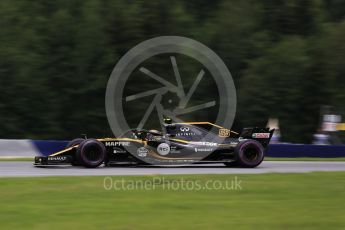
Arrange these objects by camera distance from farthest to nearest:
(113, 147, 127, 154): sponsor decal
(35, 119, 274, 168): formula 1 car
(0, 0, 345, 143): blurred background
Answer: (0, 0, 345, 143): blurred background
(113, 147, 127, 154): sponsor decal
(35, 119, 274, 168): formula 1 car

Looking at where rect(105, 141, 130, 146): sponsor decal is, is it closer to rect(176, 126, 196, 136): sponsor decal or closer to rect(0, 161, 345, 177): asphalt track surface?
rect(0, 161, 345, 177): asphalt track surface

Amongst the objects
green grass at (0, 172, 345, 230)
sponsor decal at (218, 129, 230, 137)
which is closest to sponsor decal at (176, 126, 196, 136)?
sponsor decal at (218, 129, 230, 137)

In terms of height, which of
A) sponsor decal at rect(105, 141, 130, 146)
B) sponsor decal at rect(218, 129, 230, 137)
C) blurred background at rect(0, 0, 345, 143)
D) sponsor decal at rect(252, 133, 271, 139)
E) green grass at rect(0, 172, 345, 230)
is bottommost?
green grass at rect(0, 172, 345, 230)

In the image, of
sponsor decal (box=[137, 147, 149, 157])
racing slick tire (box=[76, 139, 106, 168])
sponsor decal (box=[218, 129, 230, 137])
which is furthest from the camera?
sponsor decal (box=[218, 129, 230, 137])

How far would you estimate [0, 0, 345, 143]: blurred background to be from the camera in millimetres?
31984

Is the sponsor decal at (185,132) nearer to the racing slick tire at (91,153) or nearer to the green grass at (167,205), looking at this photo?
the racing slick tire at (91,153)

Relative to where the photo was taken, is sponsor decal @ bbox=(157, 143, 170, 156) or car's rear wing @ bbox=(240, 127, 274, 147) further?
car's rear wing @ bbox=(240, 127, 274, 147)

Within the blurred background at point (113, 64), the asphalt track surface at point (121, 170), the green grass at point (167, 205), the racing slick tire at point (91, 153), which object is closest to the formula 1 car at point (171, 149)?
the racing slick tire at point (91, 153)

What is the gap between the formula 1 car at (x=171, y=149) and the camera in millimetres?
14594

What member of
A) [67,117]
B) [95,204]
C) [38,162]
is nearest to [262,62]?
[67,117]

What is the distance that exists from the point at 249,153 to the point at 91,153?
384 cm

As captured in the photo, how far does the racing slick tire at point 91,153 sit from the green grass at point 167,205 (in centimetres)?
249

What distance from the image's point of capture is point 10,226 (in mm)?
7176

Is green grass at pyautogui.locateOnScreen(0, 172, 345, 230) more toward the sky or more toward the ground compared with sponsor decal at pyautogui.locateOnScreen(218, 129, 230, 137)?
more toward the ground
